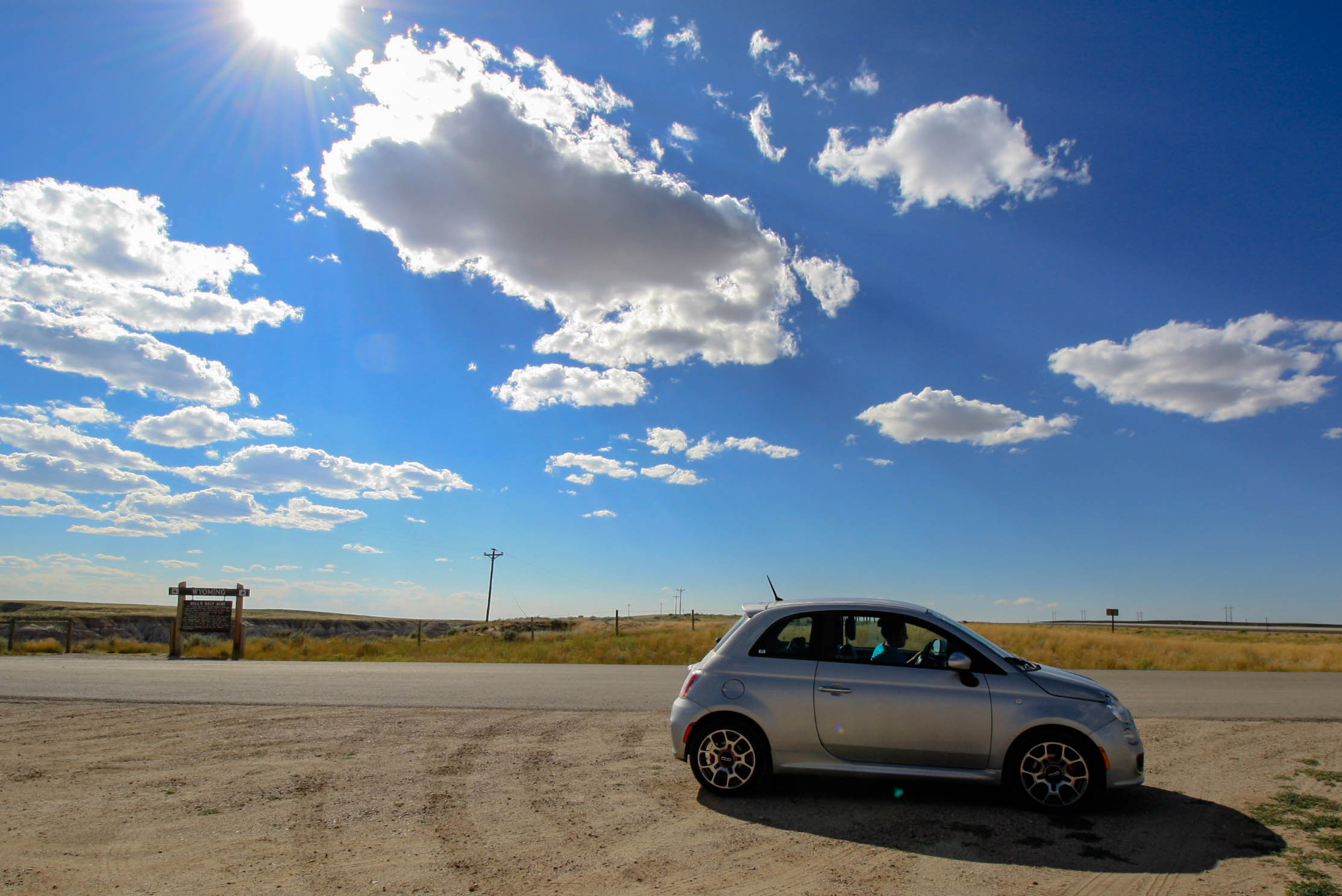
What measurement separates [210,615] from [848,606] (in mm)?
25626

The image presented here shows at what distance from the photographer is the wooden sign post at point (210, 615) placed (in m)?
26.2

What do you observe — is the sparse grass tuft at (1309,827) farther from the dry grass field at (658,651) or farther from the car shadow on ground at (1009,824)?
the dry grass field at (658,651)

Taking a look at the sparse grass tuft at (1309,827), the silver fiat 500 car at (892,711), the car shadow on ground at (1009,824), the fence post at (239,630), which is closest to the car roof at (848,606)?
the silver fiat 500 car at (892,711)

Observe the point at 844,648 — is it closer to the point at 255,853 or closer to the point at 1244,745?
the point at 255,853

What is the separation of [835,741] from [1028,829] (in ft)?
4.81

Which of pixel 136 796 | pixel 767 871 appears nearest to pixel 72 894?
pixel 136 796

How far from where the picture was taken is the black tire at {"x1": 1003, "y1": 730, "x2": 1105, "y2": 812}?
6316 millimetres

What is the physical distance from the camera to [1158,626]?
86.1 metres

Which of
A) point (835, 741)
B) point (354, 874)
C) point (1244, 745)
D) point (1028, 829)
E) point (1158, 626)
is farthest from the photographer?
point (1158, 626)

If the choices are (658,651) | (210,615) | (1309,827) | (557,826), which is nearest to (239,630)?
(210,615)

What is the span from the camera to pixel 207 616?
1041 inches

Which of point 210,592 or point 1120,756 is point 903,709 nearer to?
point 1120,756

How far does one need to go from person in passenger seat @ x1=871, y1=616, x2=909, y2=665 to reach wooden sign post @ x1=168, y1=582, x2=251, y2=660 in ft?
81.1

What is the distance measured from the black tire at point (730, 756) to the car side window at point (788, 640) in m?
0.59
